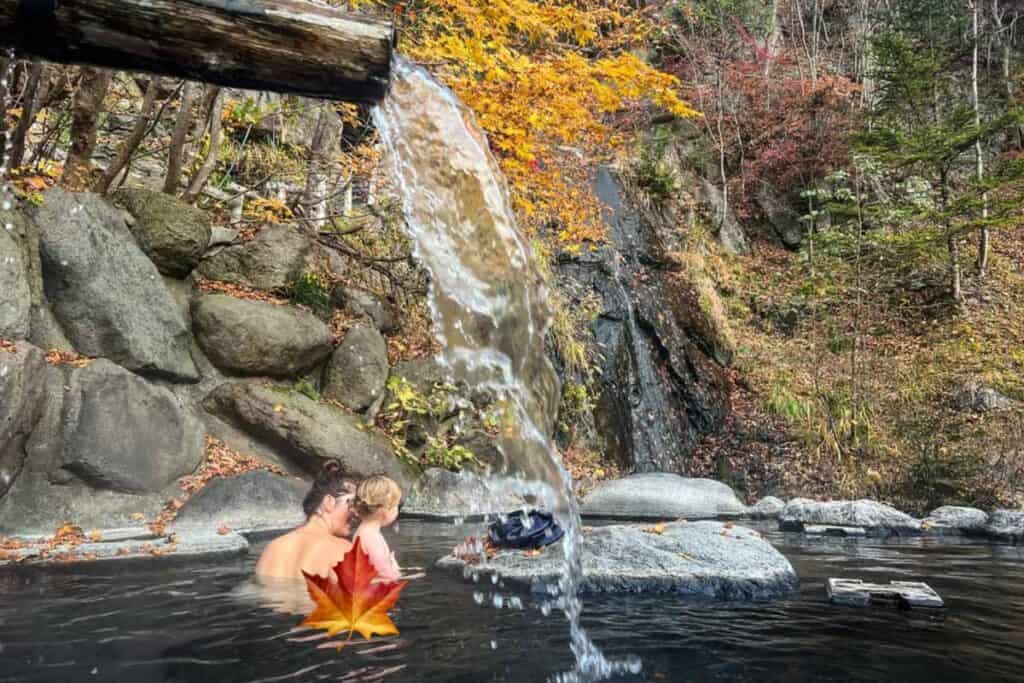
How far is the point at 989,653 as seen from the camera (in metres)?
3.52

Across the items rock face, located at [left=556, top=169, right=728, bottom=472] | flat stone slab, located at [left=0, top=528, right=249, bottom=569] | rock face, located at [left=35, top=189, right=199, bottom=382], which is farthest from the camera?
rock face, located at [left=556, top=169, right=728, bottom=472]

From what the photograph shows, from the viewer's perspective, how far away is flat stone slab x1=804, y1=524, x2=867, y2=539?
7.76m

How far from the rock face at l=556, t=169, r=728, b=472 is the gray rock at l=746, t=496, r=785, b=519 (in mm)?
1886

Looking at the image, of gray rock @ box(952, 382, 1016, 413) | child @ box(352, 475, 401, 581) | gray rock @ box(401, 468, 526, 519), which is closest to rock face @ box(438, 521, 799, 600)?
child @ box(352, 475, 401, 581)

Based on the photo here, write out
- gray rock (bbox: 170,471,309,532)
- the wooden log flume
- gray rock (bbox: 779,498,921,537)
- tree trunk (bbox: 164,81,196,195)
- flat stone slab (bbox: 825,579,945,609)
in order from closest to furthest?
the wooden log flume
flat stone slab (bbox: 825,579,945,609)
gray rock (bbox: 170,471,309,532)
gray rock (bbox: 779,498,921,537)
tree trunk (bbox: 164,81,196,195)

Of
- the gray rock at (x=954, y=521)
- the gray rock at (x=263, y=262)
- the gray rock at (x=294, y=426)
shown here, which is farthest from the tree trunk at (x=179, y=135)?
the gray rock at (x=954, y=521)

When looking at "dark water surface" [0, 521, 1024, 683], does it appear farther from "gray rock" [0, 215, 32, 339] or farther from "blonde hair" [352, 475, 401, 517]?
"gray rock" [0, 215, 32, 339]

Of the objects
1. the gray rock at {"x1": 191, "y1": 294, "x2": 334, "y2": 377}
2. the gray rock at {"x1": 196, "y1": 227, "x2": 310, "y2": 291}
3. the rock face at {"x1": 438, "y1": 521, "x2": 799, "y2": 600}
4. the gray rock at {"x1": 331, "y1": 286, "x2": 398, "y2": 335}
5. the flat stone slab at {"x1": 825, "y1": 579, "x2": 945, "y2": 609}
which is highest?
the gray rock at {"x1": 196, "y1": 227, "x2": 310, "y2": 291}

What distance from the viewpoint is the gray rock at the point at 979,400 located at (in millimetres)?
10766

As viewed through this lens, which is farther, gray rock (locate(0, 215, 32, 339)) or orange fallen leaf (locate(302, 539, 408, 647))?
gray rock (locate(0, 215, 32, 339))

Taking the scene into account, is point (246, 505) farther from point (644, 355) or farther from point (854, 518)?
point (644, 355)

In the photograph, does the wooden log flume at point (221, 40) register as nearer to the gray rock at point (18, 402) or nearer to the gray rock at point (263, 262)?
the gray rock at point (18, 402)

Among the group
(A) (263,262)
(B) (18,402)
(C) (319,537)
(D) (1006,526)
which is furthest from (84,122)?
(D) (1006,526)

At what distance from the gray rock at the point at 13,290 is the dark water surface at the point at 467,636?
276 centimetres
